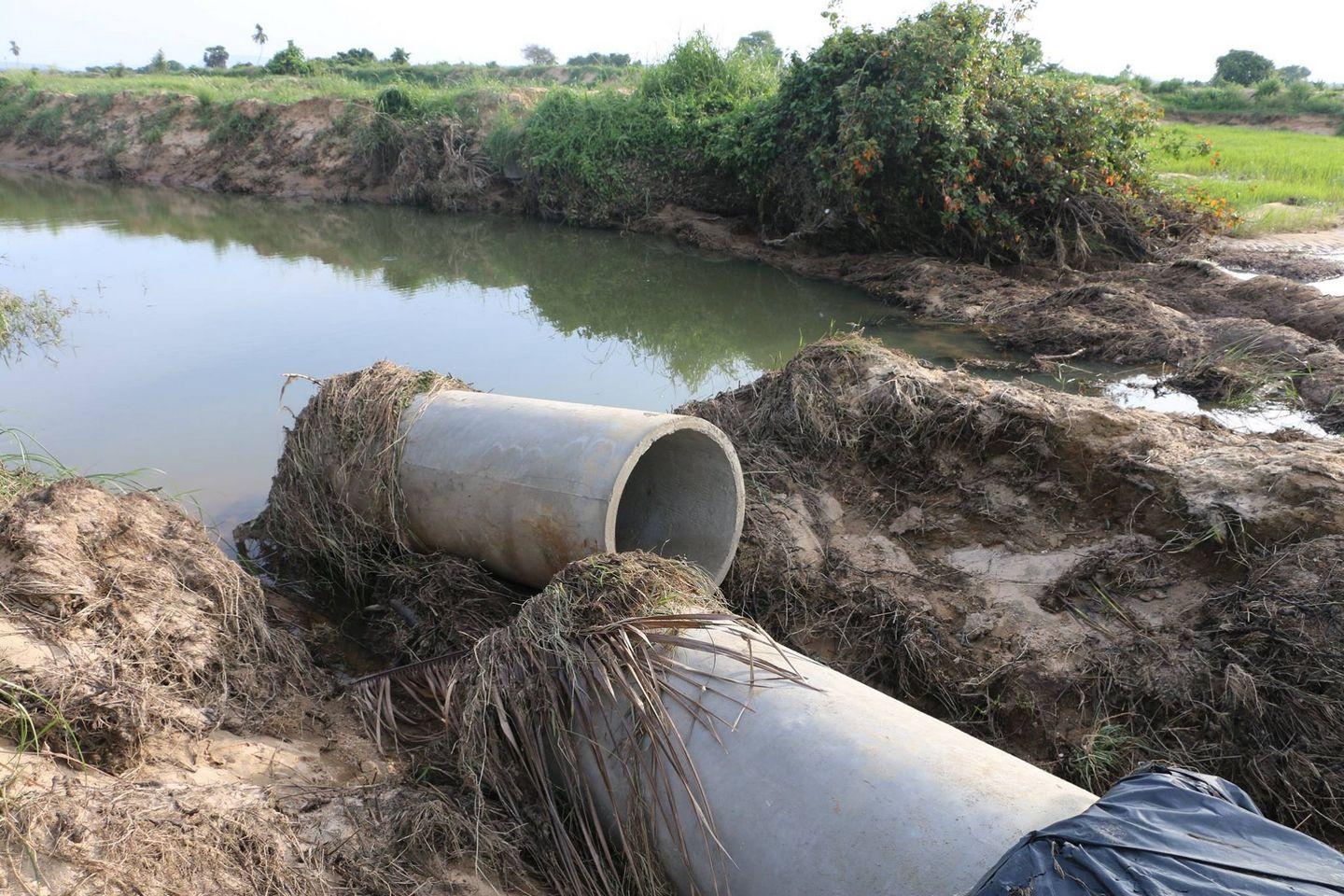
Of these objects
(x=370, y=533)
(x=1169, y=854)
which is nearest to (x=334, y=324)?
(x=370, y=533)

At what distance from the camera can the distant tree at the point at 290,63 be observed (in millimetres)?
37281

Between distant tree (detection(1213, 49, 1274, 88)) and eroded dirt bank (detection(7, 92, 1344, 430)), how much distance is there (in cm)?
2797

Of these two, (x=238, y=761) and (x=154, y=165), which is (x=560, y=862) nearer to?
(x=238, y=761)

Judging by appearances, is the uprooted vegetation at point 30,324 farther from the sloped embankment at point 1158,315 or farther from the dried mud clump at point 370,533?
the sloped embankment at point 1158,315

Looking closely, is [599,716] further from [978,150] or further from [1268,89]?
[1268,89]

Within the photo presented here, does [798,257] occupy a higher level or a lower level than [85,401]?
higher

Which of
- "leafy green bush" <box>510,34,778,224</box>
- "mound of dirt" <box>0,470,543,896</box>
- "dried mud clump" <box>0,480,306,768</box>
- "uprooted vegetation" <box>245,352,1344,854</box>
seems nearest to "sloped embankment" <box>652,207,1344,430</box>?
"uprooted vegetation" <box>245,352,1344,854</box>

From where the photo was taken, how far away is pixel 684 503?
15.4 feet

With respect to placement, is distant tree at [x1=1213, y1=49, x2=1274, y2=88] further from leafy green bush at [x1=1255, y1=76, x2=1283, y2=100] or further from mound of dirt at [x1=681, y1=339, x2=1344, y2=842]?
mound of dirt at [x1=681, y1=339, x2=1344, y2=842]

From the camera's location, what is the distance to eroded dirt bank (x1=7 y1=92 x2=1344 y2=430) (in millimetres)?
7574

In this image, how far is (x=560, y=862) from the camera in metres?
2.77

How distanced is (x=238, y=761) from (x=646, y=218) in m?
13.4

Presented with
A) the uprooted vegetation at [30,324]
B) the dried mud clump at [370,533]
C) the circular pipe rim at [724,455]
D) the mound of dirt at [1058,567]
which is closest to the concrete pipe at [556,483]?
the circular pipe rim at [724,455]

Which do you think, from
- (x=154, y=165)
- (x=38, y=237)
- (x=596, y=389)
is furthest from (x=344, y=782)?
(x=154, y=165)
